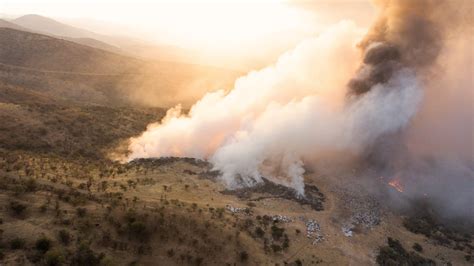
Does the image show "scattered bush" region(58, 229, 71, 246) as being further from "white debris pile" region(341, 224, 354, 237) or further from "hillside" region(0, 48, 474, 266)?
"white debris pile" region(341, 224, 354, 237)

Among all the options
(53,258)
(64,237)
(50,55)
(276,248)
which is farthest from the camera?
(50,55)

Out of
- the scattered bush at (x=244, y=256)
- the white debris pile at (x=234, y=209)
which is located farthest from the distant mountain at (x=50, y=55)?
the scattered bush at (x=244, y=256)

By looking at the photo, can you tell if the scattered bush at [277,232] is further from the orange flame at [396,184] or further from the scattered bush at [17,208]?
the orange flame at [396,184]

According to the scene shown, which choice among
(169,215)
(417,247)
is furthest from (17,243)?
(417,247)

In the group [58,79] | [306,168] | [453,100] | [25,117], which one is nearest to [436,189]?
[306,168]

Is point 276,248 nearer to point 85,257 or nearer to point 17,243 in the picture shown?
point 85,257

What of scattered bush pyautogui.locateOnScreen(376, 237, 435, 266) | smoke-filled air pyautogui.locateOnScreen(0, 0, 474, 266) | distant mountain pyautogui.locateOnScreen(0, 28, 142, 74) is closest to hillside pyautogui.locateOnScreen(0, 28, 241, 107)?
distant mountain pyautogui.locateOnScreen(0, 28, 142, 74)
